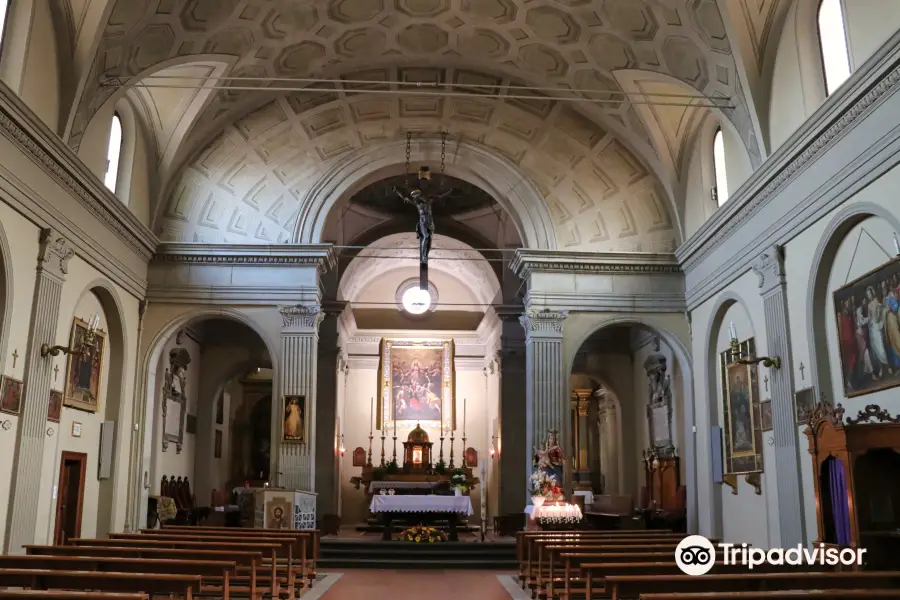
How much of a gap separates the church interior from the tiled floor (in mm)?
161

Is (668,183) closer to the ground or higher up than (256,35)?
closer to the ground

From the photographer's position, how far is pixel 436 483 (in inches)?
845

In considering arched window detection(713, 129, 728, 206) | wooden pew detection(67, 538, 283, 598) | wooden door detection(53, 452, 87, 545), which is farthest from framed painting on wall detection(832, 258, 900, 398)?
wooden door detection(53, 452, 87, 545)

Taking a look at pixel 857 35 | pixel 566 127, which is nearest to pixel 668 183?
pixel 566 127

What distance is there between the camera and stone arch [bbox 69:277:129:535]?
14.5 metres

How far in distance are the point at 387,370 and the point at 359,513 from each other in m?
4.51

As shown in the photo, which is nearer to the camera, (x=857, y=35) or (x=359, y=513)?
(x=857, y=35)

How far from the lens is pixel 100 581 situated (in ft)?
22.4

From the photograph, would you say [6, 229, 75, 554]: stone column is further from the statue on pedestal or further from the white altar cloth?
the statue on pedestal

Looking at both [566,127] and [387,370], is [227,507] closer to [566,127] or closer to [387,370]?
[387,370]

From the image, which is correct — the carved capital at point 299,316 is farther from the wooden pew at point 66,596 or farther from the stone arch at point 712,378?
the wooden pew at point 66,596

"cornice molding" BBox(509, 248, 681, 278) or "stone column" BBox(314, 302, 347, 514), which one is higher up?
"cornice molding" BBox(509, 248, 681, 278)

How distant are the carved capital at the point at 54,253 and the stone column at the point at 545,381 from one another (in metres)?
8.58

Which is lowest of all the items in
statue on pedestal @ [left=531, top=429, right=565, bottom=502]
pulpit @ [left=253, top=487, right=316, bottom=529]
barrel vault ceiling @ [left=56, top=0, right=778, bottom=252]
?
pulpit @ [left=253, top=487, right=316, bottom=529]
